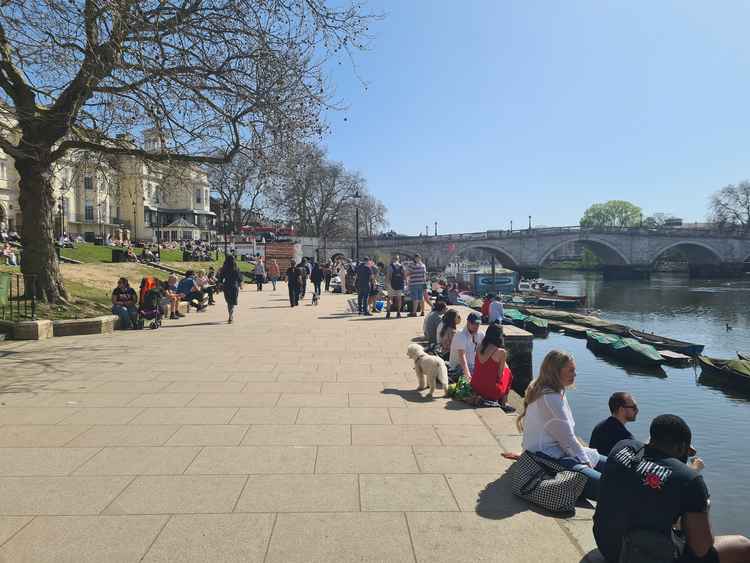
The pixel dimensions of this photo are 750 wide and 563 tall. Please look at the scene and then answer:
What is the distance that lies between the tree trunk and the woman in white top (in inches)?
487

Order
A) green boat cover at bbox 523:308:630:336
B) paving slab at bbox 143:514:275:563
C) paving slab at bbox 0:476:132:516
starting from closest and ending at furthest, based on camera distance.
→ paving slab at bbox 143:514:275:563 < paving slab at bbox 0:476:132:516 < green boat cover at bbox 523:308:630:336

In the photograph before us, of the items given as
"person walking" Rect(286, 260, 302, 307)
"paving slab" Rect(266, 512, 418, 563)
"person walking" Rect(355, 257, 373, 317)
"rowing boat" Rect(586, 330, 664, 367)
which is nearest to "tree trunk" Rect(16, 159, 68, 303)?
"person walking" Rect(355, 257, 373, 317)

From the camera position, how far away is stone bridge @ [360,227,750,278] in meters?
77.1

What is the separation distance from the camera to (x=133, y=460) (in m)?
4.96

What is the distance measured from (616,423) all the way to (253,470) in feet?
9.87

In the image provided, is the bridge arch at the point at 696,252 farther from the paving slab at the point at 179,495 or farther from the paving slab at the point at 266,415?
the paving slab at the point at 179,495

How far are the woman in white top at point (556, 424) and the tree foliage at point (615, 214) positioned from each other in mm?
125797

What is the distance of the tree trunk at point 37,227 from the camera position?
13125 millimetres

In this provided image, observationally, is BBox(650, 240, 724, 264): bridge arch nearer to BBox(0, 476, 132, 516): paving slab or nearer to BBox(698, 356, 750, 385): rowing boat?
BBox(698, 356, 750, 385): rowing boat

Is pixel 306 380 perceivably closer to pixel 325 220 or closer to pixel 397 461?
pixel 397 461

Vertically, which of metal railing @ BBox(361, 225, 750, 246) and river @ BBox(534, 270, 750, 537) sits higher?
metal railing @ BBox(361, 225, 750, 246)

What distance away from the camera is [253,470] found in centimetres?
471

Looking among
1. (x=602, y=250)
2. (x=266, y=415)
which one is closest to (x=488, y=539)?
(x=266, y=415)

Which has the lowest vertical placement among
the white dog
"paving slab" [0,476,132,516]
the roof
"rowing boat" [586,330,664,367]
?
"rowing boat" [586,330,664,367]
